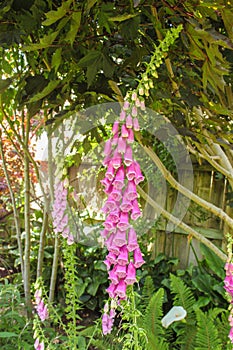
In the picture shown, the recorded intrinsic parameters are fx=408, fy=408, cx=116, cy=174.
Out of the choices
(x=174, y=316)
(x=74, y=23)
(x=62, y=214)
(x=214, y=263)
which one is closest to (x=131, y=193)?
(x=74, y=23)

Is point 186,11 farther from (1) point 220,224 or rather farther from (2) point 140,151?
(1) point 220,224

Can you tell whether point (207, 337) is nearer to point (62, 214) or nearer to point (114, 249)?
point (62, 214)

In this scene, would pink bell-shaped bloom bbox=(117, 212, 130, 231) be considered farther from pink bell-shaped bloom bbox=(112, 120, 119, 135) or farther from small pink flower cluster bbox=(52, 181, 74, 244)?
small pink flower cluster bbox=(52, 181, 74, 244)

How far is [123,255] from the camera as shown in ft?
2.05

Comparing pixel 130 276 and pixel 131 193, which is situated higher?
pixel 131 193

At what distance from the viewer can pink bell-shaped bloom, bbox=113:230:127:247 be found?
0.61 meters

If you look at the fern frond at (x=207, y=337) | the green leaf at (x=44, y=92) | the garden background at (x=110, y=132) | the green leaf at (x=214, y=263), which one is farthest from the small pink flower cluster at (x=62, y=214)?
the green leaf at (x=214, y=263)

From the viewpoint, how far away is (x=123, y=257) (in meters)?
0.62

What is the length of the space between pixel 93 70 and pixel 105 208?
0.23 m

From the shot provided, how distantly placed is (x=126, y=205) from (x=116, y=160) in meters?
0.07

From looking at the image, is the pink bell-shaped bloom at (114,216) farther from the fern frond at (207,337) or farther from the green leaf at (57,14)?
the fern frond at (207,337)

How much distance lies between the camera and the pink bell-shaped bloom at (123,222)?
60 centimetres

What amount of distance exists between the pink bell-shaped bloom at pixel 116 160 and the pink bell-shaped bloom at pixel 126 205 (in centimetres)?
5

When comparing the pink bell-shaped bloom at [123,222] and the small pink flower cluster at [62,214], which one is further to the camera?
the small pink flower cluster at [62,214]
